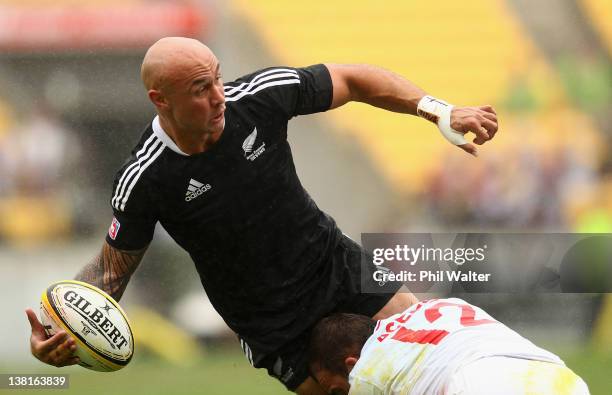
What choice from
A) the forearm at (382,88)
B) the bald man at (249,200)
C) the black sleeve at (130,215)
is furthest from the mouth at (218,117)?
the forearm at (382,88)

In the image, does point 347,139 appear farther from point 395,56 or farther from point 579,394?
point 579,394

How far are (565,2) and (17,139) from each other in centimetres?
598

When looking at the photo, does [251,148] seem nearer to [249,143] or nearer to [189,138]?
[249,143]

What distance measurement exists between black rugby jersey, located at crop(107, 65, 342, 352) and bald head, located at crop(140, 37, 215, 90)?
12.2 inches

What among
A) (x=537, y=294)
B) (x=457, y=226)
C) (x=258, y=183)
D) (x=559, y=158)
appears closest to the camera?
(x=258, y=183)

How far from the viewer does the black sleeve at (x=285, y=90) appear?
4.84m

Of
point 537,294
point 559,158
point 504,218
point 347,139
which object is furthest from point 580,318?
point 347,139

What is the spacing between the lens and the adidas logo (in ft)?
15.5

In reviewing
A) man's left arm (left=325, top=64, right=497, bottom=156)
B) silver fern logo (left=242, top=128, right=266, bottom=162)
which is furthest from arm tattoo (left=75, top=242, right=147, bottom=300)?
man's left arm (left=325, top=64, right=497, bottom=156)

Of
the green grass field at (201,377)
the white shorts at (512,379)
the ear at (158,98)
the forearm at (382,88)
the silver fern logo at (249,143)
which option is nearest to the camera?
the white shorts at (512,379)

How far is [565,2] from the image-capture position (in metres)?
11.4

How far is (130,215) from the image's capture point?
4.74 meters

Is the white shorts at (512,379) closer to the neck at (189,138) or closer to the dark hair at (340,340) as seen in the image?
the dark hair at (340,340)

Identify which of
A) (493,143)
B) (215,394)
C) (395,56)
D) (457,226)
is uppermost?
(395,56)
